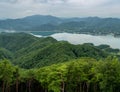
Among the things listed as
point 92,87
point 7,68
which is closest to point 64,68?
point 7,68

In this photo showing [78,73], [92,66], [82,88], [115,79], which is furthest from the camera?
[82,88]

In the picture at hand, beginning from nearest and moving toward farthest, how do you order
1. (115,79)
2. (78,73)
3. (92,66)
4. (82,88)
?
(115,79) → (78,73) → (92,66) → (82,88)

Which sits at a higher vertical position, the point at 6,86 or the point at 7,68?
the point at 7,68

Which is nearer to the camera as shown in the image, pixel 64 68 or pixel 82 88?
pixel 64 68

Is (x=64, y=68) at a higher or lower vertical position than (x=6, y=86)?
higher

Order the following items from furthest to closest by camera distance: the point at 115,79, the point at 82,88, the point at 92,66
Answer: the point at 82,88, the point at 92,66, the point at 115,79

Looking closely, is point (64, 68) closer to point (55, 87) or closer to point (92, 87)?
point (55, 87)

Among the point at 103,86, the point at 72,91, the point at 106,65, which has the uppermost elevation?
the point at 106,65

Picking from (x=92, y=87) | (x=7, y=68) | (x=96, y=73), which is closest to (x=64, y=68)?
(x=96, y=73)

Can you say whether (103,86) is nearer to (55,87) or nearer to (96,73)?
(96,73)
